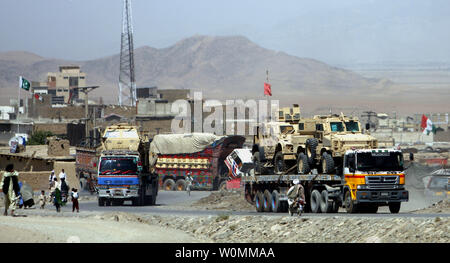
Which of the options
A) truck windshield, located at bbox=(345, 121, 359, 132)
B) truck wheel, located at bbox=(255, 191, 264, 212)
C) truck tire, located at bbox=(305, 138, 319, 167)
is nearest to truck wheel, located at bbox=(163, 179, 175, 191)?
truck wheel, located at bbox=(255, 191, 264, 212)

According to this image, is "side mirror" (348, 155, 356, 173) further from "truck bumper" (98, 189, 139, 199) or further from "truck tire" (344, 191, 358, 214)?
"truck bumper" (98, 189, 139, 199)

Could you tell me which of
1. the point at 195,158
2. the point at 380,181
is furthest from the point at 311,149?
the point at 195,158

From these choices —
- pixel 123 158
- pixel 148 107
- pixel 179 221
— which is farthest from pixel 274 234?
pixel 148 107

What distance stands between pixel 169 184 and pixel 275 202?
3543 cm

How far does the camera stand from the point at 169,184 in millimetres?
74625

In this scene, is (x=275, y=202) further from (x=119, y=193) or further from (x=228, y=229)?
(x=119, y=193)

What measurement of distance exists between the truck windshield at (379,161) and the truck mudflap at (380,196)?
0.91m

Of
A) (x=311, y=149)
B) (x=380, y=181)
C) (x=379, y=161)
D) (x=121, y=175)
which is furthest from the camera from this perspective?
(x=121, y=175)

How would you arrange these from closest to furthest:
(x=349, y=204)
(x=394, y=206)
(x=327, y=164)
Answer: (x=349, y=204)
(x=394, y=206)
(x=327, y=164)

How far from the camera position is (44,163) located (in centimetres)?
7525

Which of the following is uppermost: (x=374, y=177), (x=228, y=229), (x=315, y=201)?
(x=374, y=177)

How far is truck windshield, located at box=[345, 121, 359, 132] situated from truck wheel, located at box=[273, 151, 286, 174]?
390 cm

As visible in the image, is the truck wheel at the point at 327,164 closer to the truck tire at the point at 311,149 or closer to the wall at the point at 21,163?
the truck tire at the point at 311,149

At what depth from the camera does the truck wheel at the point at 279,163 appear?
4022cm
